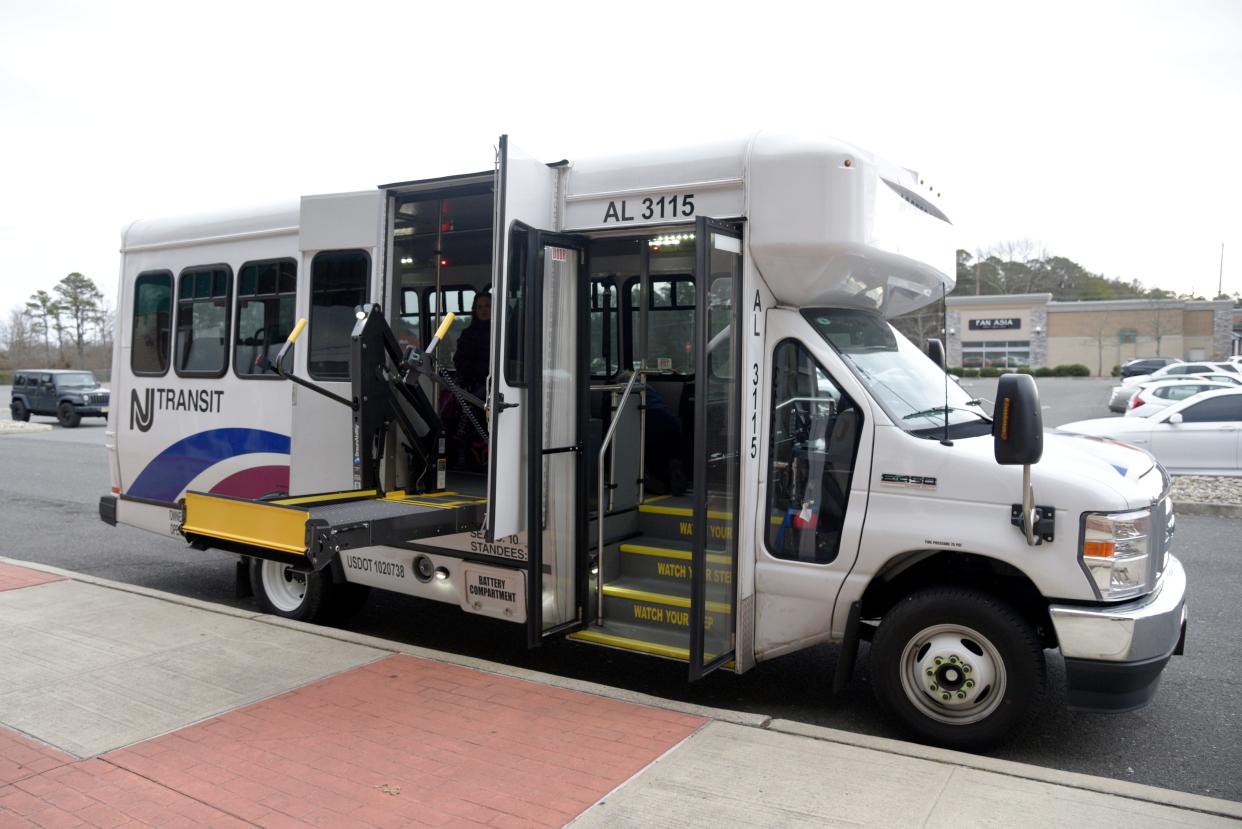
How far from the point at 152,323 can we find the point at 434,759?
5.42 m

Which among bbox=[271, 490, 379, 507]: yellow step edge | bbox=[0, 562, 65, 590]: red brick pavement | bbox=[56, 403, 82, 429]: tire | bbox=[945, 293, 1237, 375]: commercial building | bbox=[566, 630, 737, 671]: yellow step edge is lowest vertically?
bbox=[0, 562, 65, 590]: red brick pavement

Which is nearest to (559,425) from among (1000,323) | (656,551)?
Result: (656,551)

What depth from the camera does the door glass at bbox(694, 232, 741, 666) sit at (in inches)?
193

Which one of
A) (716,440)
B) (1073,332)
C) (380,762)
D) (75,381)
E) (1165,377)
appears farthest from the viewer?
(1073,332)

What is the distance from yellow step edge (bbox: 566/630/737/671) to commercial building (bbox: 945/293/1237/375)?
55.4 metres

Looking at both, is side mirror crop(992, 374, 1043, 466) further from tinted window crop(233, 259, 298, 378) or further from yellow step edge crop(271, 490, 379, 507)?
tinted window crop(233, 259, 298, 378)

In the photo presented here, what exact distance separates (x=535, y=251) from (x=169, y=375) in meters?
4.25

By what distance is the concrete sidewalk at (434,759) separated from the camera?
3826mm

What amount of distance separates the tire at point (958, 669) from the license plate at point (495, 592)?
6.93 ft

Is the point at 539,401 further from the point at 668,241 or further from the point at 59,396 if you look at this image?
the point at 59,396

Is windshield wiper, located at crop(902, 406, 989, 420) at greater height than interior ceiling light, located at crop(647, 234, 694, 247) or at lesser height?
lesser

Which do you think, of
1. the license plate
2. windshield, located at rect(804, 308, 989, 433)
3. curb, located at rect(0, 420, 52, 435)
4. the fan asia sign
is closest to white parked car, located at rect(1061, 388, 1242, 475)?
windshield, located at rect(804, 308, 989, 433)

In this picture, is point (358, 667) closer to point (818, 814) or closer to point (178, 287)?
point (818, 814)

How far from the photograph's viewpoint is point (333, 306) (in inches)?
267
